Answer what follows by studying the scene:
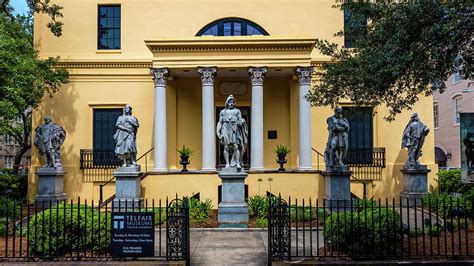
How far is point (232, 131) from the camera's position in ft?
43.3

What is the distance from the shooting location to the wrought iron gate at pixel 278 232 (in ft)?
25.5

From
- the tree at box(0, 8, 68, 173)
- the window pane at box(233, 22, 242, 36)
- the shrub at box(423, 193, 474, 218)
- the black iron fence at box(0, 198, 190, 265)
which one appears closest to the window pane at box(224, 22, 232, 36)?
the window pane at box(233, 22, 242, 36)

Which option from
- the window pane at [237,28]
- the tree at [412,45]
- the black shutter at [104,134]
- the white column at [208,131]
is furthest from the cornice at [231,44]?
the tree at [412,45]

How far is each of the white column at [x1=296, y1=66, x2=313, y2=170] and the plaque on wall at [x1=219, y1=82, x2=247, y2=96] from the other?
3.48 metres

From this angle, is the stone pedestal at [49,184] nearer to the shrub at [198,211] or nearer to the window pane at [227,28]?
the shrub at [198,211]

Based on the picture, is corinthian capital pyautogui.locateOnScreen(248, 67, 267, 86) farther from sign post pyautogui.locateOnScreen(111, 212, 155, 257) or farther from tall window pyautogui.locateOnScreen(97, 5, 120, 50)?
sign post pyautogui.locateOnScreen(111, 212, 155, 257)

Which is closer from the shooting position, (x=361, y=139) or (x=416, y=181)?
(x=416, y=181)

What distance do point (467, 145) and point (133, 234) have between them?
9.95 m

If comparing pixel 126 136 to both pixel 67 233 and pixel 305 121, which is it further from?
pixel 67 233

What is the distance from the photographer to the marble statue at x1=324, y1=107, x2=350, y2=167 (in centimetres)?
1492

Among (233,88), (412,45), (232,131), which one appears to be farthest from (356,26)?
(233,88)

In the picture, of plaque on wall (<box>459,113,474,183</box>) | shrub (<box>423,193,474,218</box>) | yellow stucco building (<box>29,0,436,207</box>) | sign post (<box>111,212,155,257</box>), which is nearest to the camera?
sign post (<box>111,212,155,257</box>)

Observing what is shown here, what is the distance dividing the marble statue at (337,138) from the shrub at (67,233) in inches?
352

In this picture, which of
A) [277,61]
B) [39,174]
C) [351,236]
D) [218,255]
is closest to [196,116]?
[277,61]
